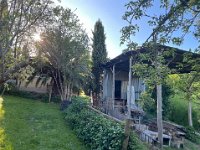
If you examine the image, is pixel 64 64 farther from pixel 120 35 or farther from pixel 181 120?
pixel 120 35

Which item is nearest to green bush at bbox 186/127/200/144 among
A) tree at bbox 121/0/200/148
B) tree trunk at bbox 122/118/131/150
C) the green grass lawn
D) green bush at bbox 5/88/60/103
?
the green grass lawn

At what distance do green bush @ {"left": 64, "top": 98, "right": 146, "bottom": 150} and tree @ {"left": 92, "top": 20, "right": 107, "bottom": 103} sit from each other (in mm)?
11751

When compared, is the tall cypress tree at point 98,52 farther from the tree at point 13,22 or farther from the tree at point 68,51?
the tree at point 13,22

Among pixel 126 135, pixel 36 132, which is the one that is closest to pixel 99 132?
pixel 126 135

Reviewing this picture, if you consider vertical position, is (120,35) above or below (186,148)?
above

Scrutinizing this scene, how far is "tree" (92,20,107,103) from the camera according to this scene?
27.8 m

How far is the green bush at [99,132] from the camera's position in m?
9.31

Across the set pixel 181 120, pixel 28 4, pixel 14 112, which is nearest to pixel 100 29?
pixel 181 120

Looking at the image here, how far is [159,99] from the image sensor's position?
13.6m

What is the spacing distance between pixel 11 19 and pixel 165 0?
4.13m

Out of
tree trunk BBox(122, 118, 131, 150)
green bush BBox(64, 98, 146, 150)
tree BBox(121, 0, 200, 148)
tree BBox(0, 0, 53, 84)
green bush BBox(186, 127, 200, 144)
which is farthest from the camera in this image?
green bush BBox(186, 127, 200, 144)

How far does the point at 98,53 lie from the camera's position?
93.3 ft

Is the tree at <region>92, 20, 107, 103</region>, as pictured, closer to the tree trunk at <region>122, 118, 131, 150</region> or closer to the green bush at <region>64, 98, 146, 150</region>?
the green bush at <region>64, 98, 146, 150</region>

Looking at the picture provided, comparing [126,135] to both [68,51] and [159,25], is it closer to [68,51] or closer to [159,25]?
[159,25]
